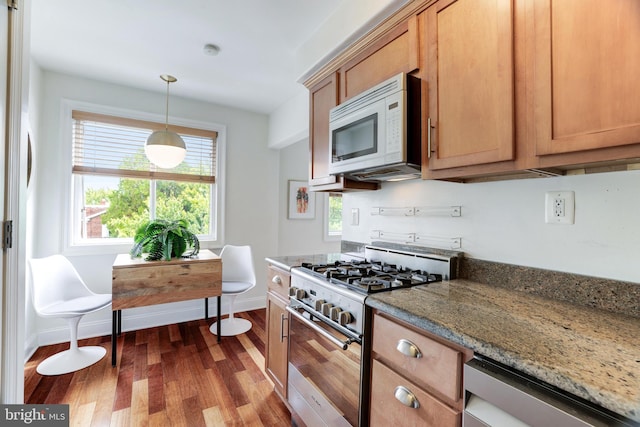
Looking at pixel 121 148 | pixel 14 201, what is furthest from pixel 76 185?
pixel 14 201

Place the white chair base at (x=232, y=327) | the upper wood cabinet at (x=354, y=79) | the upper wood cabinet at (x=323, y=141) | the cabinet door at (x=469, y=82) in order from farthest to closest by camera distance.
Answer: the white chair base at (x=232, y=327) → the upper wood cabinet at (x=323, y=141) → the upper wood cabinet at (x=354, y=79) → the cabinet door at (x=469, y=82)

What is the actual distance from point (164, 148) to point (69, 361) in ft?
6.06

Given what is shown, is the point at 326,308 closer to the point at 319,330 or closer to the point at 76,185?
the point at 319,330

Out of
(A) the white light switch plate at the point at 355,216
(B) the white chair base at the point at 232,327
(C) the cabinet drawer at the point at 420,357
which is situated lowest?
(B) the white chair base at the point at 232,327

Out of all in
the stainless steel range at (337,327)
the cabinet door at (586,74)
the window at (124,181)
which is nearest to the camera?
the cabinet door at (586,74)

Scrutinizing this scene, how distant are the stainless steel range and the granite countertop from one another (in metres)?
0.15

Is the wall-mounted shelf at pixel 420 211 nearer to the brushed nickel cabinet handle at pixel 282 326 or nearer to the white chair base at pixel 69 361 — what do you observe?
the brushed nickel cabinet handle at pixel 282 326

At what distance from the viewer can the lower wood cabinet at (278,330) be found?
1740 mm

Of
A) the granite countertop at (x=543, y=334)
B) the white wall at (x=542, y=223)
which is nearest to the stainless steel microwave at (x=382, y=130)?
the white wall at (x=542, y=223)

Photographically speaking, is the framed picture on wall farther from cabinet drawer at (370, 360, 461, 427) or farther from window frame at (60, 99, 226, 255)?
cabinet drawer at (370, 360, 461, 427)

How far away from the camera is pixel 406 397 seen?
37.4 inches

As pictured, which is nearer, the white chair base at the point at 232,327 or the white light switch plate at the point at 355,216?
the white light switch plate at the point at 355,216

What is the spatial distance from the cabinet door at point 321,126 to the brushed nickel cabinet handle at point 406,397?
1.22 metres

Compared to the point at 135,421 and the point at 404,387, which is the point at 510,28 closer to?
the point at 404,387
